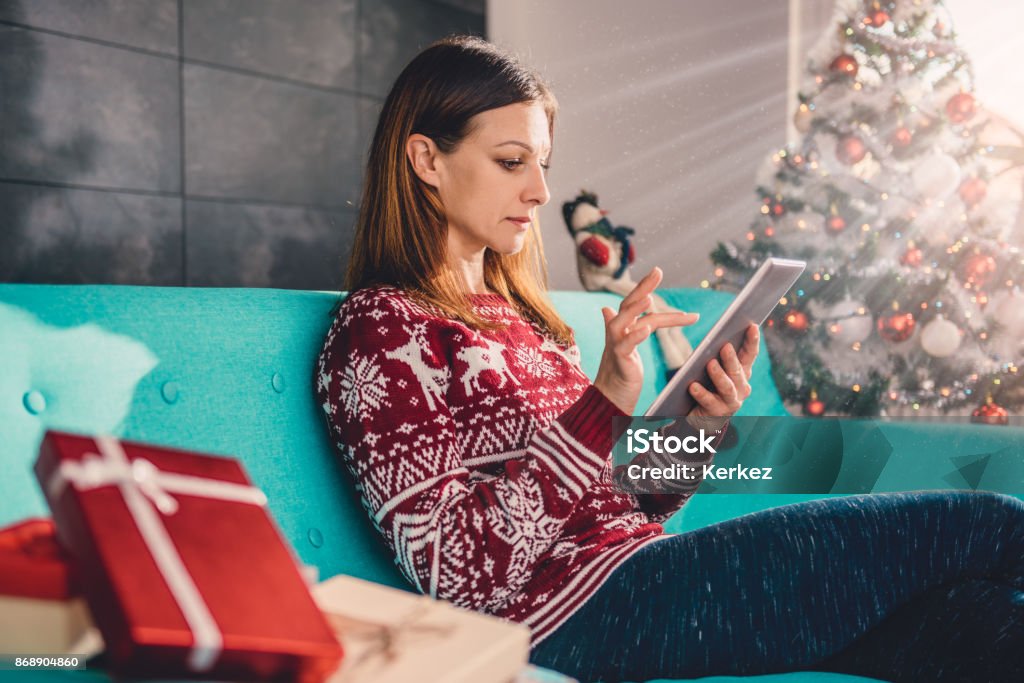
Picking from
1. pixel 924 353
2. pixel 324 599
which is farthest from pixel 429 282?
pixel 924 353

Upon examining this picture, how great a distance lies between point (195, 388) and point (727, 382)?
0.61 metres

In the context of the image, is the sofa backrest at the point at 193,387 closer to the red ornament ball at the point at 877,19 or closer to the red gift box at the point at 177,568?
the red gift box at the point at 177,568

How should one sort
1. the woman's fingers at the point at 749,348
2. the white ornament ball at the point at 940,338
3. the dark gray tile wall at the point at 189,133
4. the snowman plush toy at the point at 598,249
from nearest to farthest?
1. the woman's fingers at the point at 749,348
2. the snowman plush toy at the point at 598,249
3. the white ornament ball at the point at 940,338
4. the dark gray tile wall at the point at 189,133

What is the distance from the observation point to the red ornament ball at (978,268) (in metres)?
2.61

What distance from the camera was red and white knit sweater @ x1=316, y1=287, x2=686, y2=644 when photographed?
0.87 meters

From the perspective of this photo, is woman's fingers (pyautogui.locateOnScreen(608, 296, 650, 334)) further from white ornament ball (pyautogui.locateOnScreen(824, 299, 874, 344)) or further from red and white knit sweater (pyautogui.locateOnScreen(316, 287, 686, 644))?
white ornament ball (pyautogui.locateOnScreen(824, 299, 874, 344))

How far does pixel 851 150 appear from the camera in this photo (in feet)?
8.71

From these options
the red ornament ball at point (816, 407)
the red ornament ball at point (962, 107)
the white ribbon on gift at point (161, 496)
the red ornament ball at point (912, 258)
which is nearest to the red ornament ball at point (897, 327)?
the red ornament ball at point (912, 258)

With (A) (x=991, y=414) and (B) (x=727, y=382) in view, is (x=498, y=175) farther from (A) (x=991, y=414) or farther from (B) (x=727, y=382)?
(A) (x=991, y=414)

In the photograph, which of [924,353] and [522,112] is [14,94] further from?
[924,353]

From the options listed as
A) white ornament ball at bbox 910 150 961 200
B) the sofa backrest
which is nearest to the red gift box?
the sofa backrest

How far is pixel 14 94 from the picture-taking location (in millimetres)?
2613

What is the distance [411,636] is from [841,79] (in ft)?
8.83

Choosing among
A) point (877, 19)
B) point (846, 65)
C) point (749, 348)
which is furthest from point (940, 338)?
point (749, 348)
